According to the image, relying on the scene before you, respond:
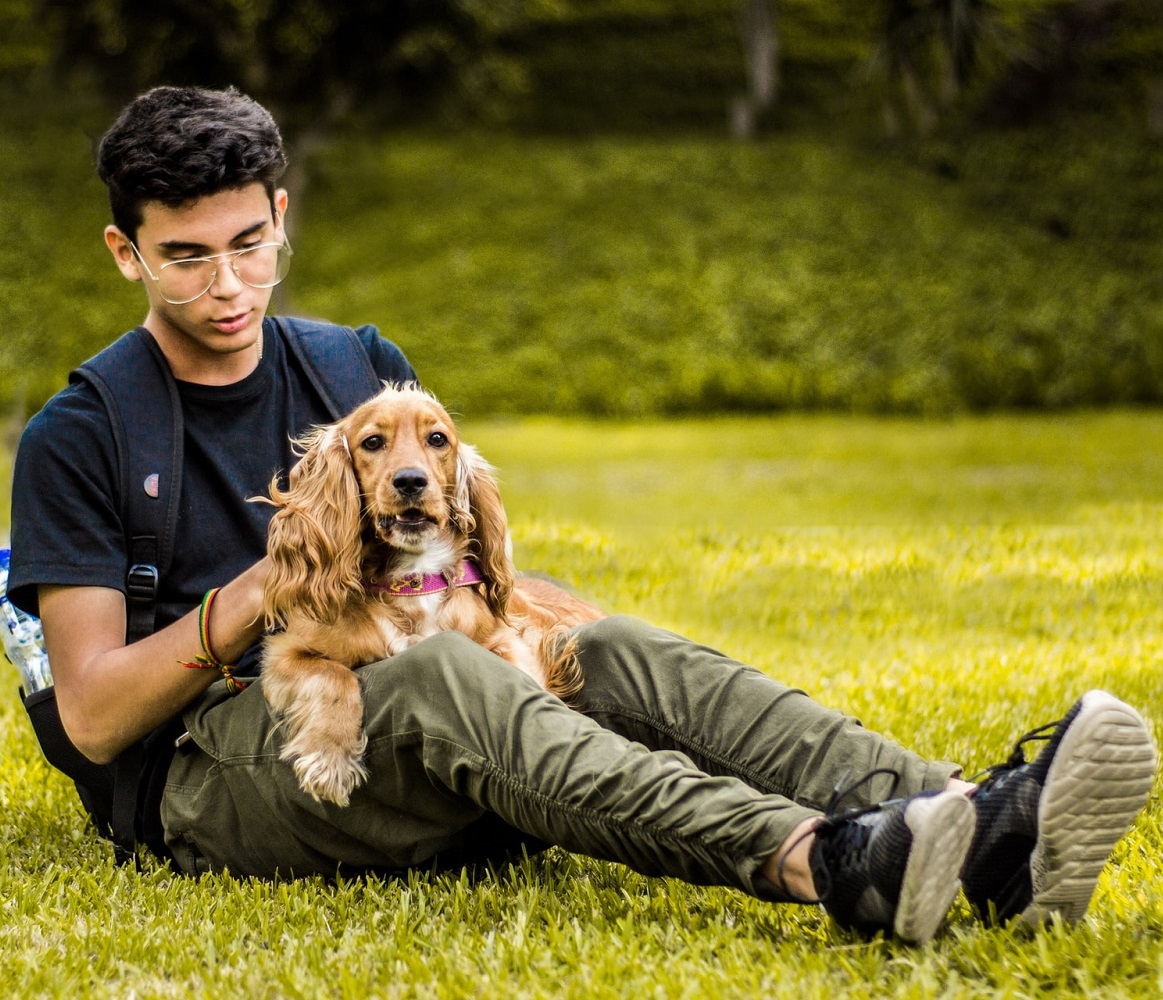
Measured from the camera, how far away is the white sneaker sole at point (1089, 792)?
2.50m

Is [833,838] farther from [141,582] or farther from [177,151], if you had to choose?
[177,151]

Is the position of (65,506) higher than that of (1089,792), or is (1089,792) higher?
(65,506)

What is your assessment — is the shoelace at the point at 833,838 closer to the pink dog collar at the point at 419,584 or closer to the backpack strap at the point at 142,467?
the pink dog collar at the point at 419,584

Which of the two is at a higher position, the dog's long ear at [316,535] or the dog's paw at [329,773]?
the dog's long ear at [316,535]

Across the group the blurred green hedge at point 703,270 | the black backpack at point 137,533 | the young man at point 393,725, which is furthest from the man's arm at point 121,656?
the blurred green hedge at point 703,270

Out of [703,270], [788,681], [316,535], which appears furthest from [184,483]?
[703,270]

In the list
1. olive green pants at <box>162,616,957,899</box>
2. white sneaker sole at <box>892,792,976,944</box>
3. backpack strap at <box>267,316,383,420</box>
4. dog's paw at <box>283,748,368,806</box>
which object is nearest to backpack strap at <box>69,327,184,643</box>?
olive green pants at <box>162,616,957,899</box>

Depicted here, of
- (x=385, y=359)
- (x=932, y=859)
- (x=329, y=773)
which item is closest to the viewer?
(x=932, y=859)

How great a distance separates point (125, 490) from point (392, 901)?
43.5 inches

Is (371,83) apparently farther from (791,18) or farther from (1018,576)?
(1018,576)

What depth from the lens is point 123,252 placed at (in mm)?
3256

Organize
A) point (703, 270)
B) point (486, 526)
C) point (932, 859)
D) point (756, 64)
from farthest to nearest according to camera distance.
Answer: point (756, 64) < point (703, 270) < point (486, 526) < point (932, 859)

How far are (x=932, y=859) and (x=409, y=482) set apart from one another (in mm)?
1466

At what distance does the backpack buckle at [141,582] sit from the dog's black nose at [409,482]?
59cm
